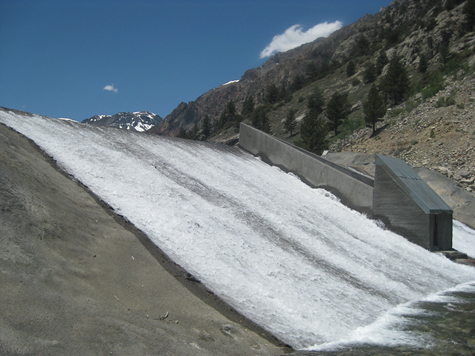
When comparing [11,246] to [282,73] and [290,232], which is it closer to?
[290,232]

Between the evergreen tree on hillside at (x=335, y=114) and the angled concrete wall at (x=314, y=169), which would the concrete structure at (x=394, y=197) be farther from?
the evergreen tree on hillside at (x=335, y=114)

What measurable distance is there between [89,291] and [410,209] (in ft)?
33.3

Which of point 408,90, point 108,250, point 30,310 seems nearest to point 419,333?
point 108,250

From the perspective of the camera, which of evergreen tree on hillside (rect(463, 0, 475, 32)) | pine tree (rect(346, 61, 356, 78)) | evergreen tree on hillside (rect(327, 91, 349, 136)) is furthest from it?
pine tree (rect(346, 61, 356, 78))

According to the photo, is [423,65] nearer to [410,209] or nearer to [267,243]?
[410,209]

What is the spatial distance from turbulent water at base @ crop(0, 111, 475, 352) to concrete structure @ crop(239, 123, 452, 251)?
21.4 inches

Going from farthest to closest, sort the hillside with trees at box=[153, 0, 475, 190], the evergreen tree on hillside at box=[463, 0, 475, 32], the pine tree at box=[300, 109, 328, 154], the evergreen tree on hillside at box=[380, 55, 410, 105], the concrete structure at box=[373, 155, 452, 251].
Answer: the evergreen tree on hillside at box=[463, 0, 475, 32] → the evergreen tree on hillside at box=[380, 55, 410, 105] → the pine tree at box=[300, 109, 328, 154] → the hillside with trees at box=[153, 0, 475, 190] → the concrete structure at box=[373, 155, 452, 251]

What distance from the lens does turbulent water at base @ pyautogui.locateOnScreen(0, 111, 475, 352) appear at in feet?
17.0

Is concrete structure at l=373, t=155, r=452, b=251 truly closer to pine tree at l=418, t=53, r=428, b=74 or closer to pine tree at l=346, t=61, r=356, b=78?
pine tree at l=418, t=53, r=428, b=74

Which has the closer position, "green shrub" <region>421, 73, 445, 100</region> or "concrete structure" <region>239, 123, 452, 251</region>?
"concrete structure" <region>239, 123, 452, 251</region>

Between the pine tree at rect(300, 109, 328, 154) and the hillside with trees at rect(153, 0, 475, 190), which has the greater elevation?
the hillside with trees at rect(153, 0, 475, 190)

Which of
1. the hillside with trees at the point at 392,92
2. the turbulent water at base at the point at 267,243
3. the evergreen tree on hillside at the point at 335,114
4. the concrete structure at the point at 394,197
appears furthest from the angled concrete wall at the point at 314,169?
the evergreen tree on hillside at the point at 335,114

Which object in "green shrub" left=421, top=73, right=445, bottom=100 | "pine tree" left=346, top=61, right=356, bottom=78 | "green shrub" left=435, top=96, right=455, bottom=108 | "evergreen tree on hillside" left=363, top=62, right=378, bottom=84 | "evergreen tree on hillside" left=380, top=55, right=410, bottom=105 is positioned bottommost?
"green shrub" left=435, top=96, right=455, bottom=108

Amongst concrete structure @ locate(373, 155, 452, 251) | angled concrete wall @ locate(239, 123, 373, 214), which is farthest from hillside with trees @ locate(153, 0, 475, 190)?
angled concrete wall @ locate(239, 123, 373, 214)
